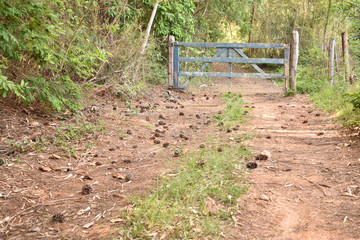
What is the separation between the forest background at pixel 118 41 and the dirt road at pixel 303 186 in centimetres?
82

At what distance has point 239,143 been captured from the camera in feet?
14.0

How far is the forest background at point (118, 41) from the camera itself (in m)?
3.91

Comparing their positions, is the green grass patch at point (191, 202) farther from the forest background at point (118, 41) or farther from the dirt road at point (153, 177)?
the forest background at point (118, 41)

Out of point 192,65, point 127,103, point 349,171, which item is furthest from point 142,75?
point 349,171

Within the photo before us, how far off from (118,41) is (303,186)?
5.86 meters

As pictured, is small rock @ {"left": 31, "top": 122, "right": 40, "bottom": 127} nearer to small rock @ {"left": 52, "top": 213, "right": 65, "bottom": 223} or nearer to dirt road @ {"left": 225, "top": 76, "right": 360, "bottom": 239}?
small rock @ {"left": 52, "top": 213, "right": 65, "bottom": 223}

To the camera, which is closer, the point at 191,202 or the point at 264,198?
the point at 191,202

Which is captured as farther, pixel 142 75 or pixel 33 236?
pixel 142 75

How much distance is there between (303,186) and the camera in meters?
2.99

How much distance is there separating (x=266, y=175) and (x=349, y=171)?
33.1 inches

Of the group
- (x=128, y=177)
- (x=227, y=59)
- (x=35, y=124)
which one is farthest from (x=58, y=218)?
(x=227, y=59)

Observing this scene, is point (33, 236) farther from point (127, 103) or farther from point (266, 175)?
point (127, 103)

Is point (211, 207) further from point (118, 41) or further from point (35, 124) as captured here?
point (118, 41)

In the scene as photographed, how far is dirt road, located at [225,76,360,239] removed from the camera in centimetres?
227
